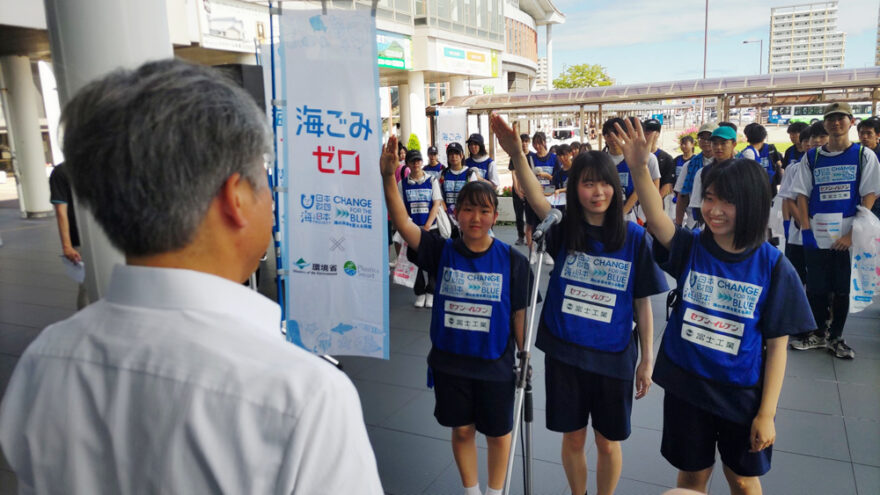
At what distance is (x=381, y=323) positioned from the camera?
3268 millimetres

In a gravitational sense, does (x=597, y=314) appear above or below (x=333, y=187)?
below

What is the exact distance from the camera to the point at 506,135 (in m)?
2.56

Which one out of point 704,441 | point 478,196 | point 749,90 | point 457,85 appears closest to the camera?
point 704,441

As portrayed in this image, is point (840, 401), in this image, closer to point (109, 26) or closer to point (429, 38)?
point (109, 26)

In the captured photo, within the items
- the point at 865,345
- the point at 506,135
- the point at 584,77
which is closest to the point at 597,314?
the point at 506,135

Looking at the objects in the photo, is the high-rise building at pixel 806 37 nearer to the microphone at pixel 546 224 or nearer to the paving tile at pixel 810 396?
the paving tile at pixel 810 396

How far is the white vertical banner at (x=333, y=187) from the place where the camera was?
9.82 feet

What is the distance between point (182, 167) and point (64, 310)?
22.0ft

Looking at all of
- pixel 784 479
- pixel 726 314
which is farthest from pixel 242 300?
pixel 784 479

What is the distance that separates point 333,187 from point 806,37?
683ft

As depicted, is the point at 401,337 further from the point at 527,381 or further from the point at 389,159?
the point at 527,381

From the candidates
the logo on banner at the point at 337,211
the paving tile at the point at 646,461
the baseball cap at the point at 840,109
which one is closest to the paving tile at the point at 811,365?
the paving tile at the point at 646,461

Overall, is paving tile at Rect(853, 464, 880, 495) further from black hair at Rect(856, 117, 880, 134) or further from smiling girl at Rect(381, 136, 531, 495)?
black hair at Rect(856, 117, 880, 134)

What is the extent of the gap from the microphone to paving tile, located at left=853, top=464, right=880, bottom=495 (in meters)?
2.00
